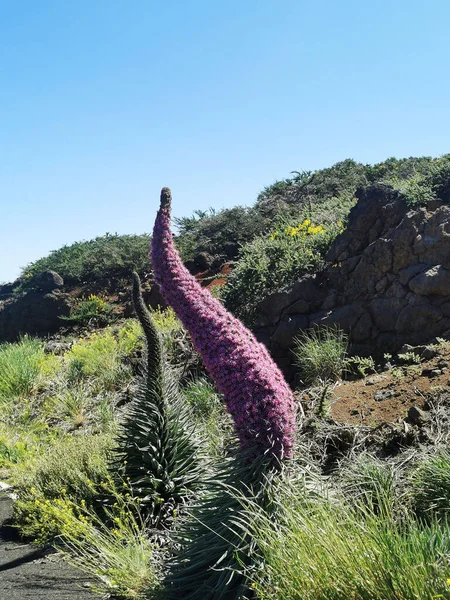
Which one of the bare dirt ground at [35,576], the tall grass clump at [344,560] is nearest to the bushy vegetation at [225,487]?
the tall grass clump at [344,560]

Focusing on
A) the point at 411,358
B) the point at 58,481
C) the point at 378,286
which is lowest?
the point at 58,481

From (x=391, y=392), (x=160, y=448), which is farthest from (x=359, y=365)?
(x=160, y=448)

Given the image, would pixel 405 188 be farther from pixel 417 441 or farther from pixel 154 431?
pixel 154 431

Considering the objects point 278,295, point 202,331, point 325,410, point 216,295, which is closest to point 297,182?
point 216,295

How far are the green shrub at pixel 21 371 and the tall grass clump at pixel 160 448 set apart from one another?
591cm

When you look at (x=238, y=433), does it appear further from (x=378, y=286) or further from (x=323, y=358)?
(x=378, y=286)

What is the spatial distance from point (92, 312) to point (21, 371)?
4529mm

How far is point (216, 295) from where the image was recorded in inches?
401

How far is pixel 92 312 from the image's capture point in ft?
49.6

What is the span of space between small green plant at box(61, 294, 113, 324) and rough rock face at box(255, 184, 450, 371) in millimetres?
7145

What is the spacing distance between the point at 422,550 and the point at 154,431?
2568 mm

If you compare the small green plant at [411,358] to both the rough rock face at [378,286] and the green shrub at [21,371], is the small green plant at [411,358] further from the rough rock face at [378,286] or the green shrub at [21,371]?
the green shrub at [21,371]

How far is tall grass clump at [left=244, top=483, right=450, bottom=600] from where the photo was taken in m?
2.53

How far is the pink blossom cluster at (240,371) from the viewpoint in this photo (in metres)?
3.36
